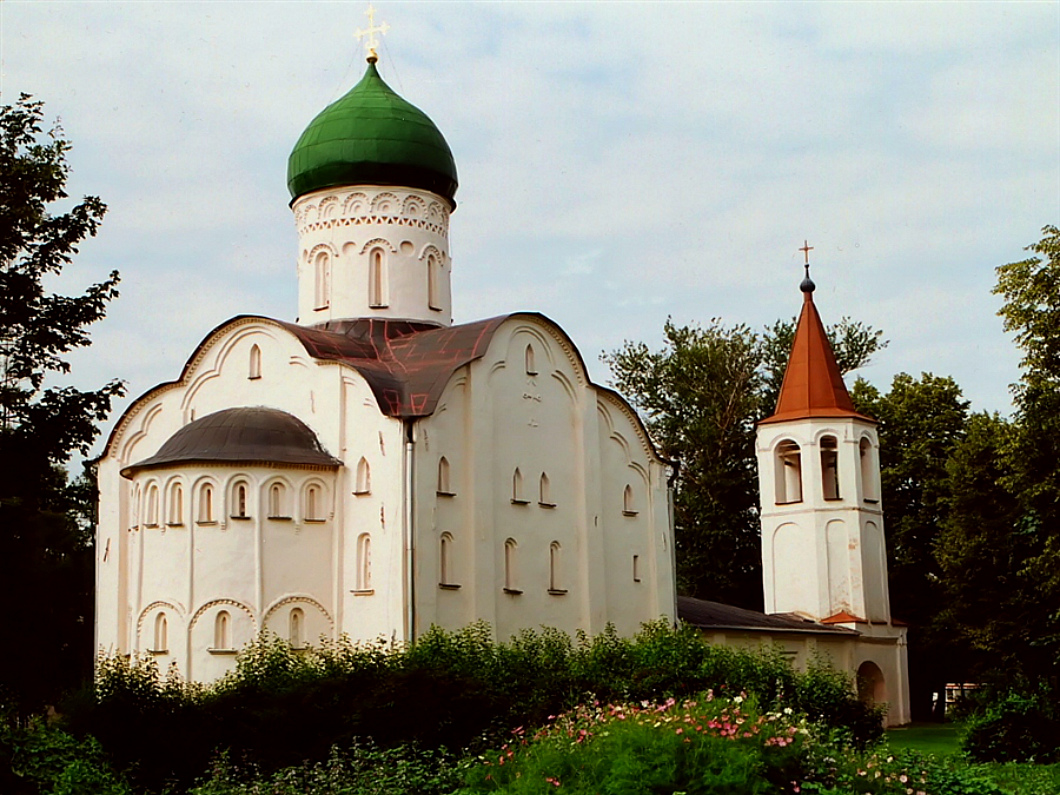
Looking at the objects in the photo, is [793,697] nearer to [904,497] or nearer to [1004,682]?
[1004,682]

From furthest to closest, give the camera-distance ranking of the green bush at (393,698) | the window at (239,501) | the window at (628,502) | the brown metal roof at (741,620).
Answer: the brown metal roof at (741,620) → the window at (628,502) → the window at (239,501) → the green bush at (393,698)

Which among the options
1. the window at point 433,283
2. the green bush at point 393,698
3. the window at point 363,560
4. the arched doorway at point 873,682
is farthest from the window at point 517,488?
the arched doorway at point 873,682

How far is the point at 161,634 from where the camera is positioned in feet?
71.5

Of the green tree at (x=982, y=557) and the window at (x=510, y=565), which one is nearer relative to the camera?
the window at (x=510, y=565)

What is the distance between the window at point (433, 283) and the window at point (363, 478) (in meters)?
4.76

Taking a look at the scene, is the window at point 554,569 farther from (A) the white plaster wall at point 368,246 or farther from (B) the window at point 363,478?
(A) the white plaster wall at point 368,246

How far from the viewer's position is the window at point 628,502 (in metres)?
25.6

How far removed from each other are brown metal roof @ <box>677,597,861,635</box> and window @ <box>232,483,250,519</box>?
9363 mm

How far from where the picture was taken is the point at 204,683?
20969 millimetres

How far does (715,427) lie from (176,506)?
2039cm

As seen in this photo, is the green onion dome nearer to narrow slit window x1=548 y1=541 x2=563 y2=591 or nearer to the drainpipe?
the drainpipe

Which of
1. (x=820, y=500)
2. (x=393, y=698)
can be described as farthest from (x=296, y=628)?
(x=820, y=500)

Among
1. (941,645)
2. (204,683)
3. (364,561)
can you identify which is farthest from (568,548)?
(941,645)

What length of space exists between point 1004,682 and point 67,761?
1167 centimetres
